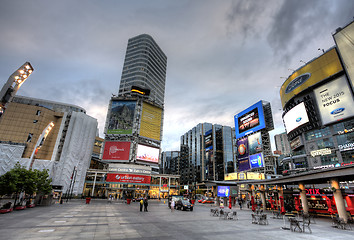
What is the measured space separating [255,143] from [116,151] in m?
46.0

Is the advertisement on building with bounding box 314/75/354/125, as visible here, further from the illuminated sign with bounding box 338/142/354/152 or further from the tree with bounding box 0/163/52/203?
the tree with bounding box 0/163/52/203

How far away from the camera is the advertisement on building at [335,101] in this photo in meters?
40.4

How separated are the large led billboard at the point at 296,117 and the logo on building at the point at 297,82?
723 centimetres

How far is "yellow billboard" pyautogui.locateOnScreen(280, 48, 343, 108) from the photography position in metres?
44.1

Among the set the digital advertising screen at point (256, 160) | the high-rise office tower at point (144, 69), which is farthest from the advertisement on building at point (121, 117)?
the digital advertising screen at point (256, 160)

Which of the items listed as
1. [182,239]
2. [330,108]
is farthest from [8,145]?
[330,108]

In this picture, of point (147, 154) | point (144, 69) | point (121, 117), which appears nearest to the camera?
point (147, 154)

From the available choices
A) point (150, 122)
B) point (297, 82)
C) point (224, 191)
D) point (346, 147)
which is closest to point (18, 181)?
point (224, 191)

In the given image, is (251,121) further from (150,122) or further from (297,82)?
(150,122)

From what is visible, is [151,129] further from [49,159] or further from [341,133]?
[341,133]

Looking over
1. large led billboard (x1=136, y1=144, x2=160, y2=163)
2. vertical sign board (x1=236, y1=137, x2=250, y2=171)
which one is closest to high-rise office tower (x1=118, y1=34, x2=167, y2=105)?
large led billboard (x1=136, y1=144, x2=160, y2=163)

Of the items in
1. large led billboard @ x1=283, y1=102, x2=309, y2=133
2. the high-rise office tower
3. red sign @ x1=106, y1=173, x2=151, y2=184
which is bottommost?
red sign @ x1=106, y1=173, x2=151, y2=184

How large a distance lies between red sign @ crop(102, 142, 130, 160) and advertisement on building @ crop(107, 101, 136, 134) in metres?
4.46

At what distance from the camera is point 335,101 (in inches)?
1689
